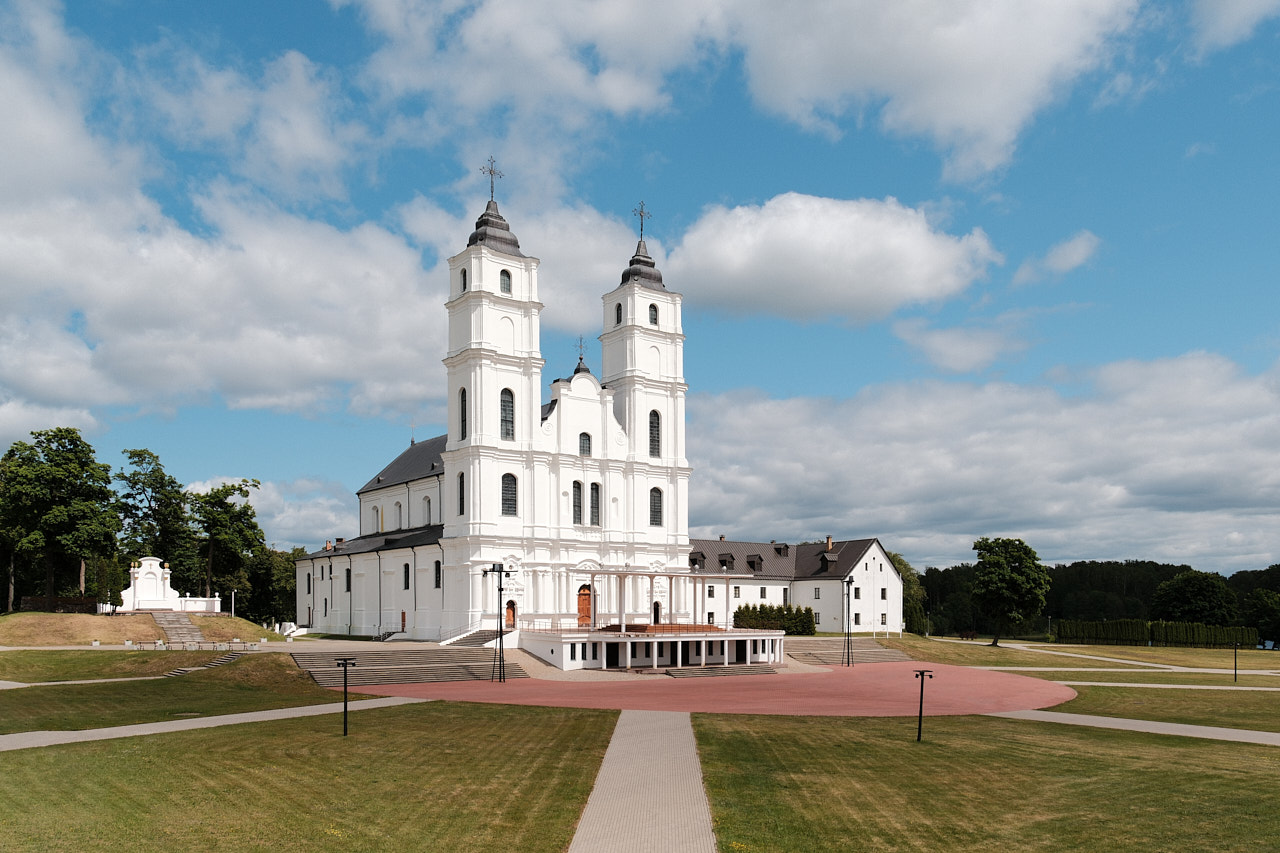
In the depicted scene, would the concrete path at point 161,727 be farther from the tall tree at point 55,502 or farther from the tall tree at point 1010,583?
the tall tree at point 1010,583

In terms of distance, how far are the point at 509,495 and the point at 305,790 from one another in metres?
40.3

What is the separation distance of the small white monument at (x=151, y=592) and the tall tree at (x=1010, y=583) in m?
53.6

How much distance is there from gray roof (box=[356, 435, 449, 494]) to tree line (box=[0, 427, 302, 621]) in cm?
922

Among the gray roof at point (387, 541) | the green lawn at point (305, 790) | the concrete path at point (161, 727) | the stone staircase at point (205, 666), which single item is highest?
the gray roof at point (387, 541)

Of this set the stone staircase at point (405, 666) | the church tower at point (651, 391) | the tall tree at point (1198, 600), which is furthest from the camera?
the tall tree at point (1198, 600)

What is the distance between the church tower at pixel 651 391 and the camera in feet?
204

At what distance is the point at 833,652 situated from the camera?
5662 centimetres

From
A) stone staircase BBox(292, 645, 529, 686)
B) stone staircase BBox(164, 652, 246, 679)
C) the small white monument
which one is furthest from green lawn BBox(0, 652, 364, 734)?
the small white monument

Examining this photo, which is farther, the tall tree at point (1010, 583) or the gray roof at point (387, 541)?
the tall tree at point (1010, 583)

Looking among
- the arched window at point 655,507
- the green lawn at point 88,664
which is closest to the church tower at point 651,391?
the arched window at point 655,507

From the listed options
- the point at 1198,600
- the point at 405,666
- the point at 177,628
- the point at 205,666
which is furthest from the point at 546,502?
the point at 1198,600

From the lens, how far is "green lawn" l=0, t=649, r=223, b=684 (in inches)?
1508

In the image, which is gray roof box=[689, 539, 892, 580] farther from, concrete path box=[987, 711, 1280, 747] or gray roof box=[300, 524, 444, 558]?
concrete path box=[987, 711, 1280, 747]

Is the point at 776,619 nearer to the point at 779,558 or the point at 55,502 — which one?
the point at 779,558
